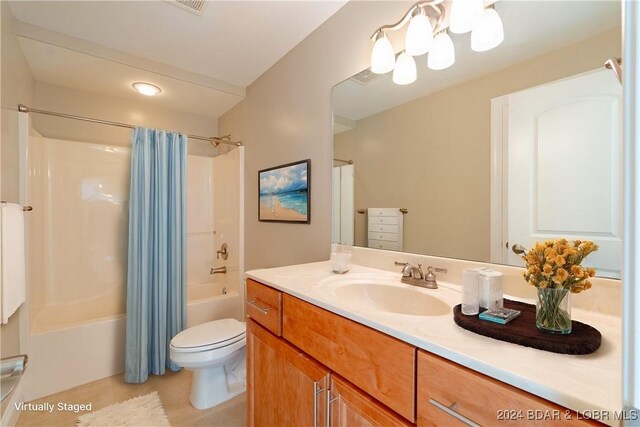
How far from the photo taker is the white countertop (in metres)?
0.43

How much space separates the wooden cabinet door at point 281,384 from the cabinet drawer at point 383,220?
2.42 ft

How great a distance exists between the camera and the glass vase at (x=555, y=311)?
0.61 meters

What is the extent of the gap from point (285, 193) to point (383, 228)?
0.85 meters

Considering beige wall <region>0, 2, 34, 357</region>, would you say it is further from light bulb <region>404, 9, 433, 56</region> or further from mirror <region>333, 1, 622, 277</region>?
light bulb <region>404, 9, 433, 56</region>

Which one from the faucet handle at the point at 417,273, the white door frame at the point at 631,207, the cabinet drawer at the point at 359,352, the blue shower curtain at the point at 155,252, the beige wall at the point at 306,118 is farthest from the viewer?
the blue shower curtain at the point at 155,252

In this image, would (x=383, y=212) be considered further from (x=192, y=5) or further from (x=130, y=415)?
(x=130, y=415)

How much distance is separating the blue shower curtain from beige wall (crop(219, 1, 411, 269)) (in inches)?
23.0

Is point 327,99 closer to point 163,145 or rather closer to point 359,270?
point 359,270

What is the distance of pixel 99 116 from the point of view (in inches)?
99.7

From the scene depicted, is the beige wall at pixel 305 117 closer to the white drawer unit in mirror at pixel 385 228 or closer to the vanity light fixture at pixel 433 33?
the vanity light fixture at pixel 433 33

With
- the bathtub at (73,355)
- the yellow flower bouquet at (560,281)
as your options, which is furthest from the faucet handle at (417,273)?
the bathtub at (73,355)

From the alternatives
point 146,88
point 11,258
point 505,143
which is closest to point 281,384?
point 505,143

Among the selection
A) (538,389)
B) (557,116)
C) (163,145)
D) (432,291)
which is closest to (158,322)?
(163,145)

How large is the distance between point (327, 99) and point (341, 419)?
1.57m
